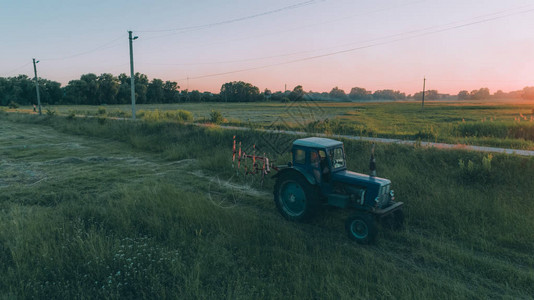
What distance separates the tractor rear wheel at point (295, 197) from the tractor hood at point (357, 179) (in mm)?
631

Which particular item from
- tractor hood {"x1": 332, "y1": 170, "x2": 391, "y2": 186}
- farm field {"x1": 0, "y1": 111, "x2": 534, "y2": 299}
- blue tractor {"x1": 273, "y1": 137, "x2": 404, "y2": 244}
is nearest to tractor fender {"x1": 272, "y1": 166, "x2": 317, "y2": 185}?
blue tractor {"x1": 273, "y1": 137, "x2": 404, "y2": 244}

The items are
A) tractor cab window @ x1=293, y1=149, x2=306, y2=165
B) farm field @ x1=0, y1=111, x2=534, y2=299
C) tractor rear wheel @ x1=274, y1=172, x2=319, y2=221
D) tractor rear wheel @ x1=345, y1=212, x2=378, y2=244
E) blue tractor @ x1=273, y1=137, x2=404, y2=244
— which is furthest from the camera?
tractor cab window @ x1=293, y1=149, x2=306, y2=165

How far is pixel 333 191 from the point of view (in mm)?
6898

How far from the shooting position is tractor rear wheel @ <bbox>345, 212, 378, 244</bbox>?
604 centimetres

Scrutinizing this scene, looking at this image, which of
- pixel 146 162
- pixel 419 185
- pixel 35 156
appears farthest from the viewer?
pixel 35 156

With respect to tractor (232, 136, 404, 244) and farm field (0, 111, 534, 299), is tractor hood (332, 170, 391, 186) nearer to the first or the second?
tractor (232, 136, 404, 244)

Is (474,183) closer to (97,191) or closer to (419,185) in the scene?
(419,185)

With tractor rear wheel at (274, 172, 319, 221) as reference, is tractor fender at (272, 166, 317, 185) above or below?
above

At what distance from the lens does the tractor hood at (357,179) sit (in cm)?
626

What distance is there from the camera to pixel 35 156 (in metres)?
15.9

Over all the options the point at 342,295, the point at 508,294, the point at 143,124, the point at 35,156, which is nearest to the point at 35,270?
the point at 342,295

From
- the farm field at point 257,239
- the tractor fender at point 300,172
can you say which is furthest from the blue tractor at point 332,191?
the farm field at point 257,239

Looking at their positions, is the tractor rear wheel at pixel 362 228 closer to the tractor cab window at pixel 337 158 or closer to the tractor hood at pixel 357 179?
the tractor hood at pixel 357 179

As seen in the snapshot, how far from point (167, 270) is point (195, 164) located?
8891 millimetres
